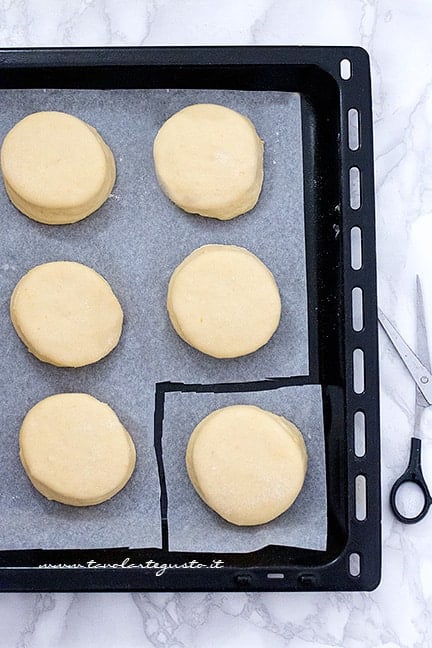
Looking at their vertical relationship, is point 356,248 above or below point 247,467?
above

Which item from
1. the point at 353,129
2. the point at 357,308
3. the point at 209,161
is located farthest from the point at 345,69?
the point at 357,308

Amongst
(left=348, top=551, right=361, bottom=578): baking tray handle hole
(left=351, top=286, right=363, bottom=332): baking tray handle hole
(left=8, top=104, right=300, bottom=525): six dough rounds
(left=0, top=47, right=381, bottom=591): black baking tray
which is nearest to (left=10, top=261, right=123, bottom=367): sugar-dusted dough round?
(left=8, top=104, right=300, bottom=525): six dough rounds

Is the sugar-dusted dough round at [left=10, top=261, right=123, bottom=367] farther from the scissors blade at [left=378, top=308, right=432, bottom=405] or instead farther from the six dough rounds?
the scissors blade at [left=378, top=308, right=432, bottom=405]

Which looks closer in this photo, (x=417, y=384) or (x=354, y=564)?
(x=354, y=564)

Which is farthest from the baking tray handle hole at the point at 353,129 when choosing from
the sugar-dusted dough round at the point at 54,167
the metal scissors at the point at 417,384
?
the sugar-dusted dough round at the point at 54,167

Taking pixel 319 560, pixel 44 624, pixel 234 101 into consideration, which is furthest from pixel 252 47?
pixel 44 624

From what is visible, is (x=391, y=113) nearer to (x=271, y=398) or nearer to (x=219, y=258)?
(x=219, y=258)

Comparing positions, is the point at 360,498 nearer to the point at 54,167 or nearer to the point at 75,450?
the point at 75,450
